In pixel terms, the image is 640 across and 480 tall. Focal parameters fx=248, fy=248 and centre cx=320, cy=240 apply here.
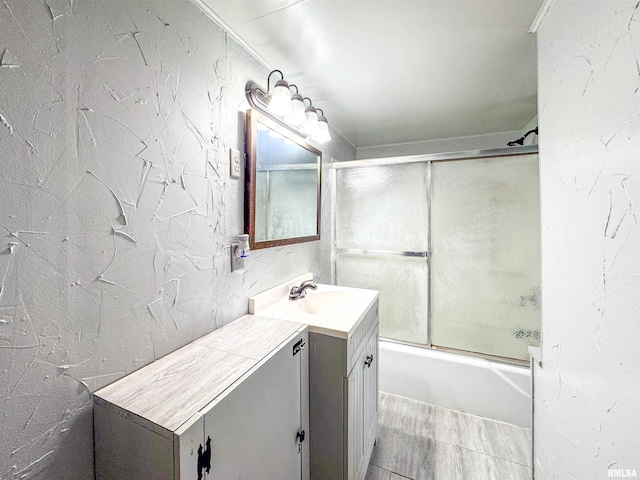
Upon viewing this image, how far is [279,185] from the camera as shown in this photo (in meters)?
1.37

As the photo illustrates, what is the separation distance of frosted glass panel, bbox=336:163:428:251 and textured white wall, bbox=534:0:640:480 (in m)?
0.93

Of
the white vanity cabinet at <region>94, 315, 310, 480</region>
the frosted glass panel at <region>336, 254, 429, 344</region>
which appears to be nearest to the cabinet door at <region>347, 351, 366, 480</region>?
the white vanity cabinet at <region>94, 315, 310, 480</region>

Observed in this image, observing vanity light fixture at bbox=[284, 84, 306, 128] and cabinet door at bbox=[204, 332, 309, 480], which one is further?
vanity light fixture at bbox=[284, 84, 306, 128]

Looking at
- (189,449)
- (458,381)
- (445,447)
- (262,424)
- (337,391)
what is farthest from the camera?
(458,381)

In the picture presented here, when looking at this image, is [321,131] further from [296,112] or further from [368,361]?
[368,361]

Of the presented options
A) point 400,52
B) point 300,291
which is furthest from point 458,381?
point 400,52

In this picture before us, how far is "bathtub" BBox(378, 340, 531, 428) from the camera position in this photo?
1562 mm

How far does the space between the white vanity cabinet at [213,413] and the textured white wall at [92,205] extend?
0.08 m

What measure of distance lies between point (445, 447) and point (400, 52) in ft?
6.98

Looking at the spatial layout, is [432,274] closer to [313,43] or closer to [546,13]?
[546,13]

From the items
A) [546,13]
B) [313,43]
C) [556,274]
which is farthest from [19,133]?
[546,13]

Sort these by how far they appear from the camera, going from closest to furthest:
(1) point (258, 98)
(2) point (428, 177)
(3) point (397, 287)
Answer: (1) point (258, 98) < (2) point (428, 177) < (3) point (397, 287)

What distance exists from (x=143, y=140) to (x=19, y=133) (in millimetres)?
254

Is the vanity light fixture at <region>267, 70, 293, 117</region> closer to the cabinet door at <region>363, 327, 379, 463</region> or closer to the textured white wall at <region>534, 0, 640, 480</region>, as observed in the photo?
the textured white wall at <region>534, 0, 640, 480</region>
